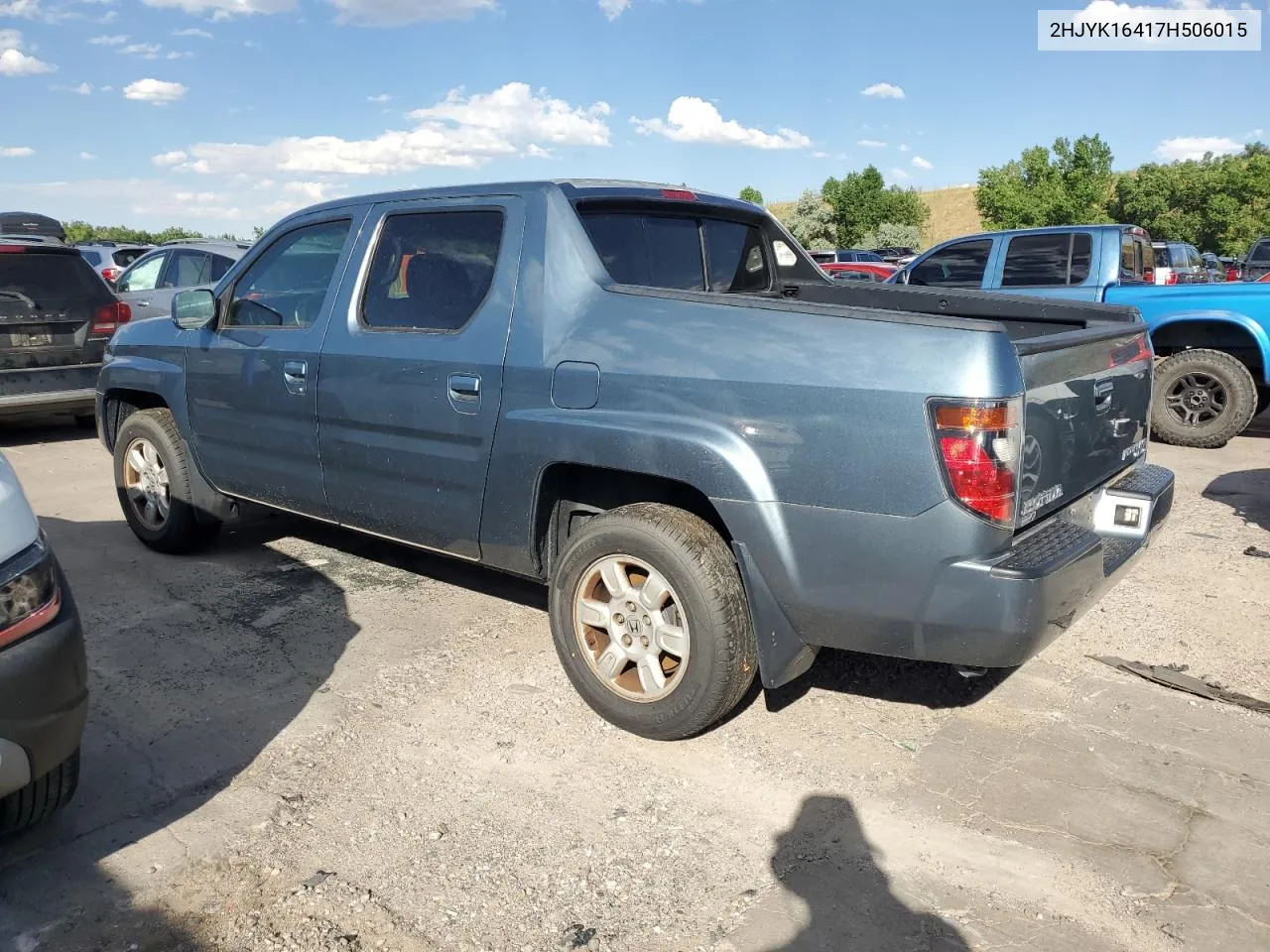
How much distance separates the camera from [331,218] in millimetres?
4559

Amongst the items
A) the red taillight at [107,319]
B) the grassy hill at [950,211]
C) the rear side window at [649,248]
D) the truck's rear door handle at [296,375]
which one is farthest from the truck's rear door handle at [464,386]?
the grassy hill at [950,211]

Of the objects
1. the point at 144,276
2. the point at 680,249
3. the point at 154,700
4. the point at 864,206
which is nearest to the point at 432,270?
the point at 680,249

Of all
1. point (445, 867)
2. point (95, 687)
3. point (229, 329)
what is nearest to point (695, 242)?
point (229, 329)

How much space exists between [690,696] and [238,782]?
1.47 m

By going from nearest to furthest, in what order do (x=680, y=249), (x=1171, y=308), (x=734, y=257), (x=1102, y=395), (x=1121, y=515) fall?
(x=1102, y=395) → (x=1121, y=515) → (x=680, y=249) → (x=734, y=257) → (x=1171, y=308)

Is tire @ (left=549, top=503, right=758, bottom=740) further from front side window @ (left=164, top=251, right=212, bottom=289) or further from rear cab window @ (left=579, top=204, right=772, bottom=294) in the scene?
front side window @ (left=164, top=251, right=212, bottom=289)

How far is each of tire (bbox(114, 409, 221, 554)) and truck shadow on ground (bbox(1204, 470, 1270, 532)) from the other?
6.15 metres

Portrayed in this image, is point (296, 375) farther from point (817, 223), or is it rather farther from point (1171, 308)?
point (817, 223)

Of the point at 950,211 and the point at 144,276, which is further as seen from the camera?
the point at 950,211

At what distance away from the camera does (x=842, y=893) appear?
267cm

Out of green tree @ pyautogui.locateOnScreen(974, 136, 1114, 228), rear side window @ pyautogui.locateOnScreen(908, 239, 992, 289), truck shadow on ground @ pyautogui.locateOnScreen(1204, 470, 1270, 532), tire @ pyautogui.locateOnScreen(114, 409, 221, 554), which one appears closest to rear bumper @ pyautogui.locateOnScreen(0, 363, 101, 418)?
tire @ pyautogui.locateOnScreen(114, 409, 221, 554)

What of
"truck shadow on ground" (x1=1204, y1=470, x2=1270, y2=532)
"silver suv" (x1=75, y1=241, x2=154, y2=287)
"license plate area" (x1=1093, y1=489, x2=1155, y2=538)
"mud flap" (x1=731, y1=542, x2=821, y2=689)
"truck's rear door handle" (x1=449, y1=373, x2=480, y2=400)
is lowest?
"truck shadow on ground" (x1=1204, y1=470, x2=1270, y2=532)

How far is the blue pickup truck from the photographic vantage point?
8.33 meters

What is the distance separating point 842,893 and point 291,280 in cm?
362
